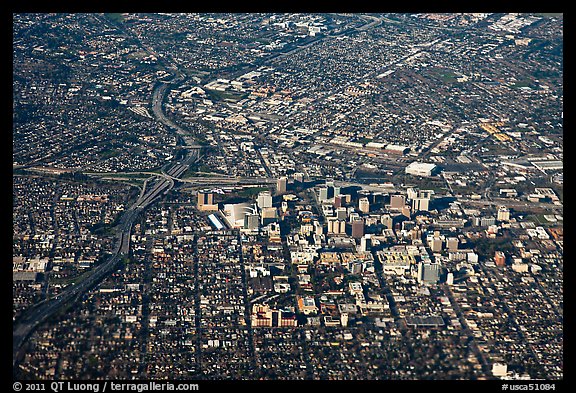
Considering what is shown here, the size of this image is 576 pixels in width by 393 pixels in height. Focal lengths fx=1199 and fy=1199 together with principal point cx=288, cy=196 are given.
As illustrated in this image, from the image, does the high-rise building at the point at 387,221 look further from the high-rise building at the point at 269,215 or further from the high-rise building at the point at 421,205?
the high-rise building at the point at 269,215

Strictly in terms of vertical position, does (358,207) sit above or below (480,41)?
above

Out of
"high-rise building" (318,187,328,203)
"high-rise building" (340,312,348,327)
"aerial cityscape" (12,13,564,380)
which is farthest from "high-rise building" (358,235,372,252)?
"high-rise building" (340,312,348,327)

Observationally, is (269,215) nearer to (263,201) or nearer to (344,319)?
(263,201)

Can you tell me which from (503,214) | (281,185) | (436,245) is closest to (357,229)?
(436,245)

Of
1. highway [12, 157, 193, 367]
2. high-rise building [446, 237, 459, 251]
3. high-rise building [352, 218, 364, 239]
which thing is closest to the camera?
highway [12, 157, 193, 367]

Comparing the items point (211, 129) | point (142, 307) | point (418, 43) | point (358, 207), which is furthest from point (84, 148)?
point (418, 43)

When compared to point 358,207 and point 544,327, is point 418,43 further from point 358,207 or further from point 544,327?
point 544,327

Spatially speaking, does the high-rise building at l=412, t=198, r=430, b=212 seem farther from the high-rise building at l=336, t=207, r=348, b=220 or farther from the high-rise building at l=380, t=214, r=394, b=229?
the high-rise building at l=336, t=207, r=348, b=220

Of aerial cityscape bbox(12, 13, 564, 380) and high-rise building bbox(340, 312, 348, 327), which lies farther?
high-rise building bbox(340, 312, 348, 327)
